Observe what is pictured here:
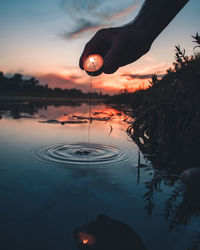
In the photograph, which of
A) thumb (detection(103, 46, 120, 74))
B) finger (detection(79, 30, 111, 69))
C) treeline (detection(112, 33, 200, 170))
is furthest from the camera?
treeline (detection(112, 33, 200, 170))

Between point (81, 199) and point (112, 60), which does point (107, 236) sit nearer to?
point (81, 199)

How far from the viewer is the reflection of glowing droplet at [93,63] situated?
186cm

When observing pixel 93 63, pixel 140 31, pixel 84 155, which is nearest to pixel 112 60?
pixel 140 31

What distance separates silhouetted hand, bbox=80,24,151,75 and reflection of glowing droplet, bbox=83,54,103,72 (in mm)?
136

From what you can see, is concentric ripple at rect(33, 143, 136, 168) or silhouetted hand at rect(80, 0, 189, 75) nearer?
silhouetted hand at rect(80, 0, 189, 75)

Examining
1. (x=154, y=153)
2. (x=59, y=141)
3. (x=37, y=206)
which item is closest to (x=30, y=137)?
(x=59, y=141)

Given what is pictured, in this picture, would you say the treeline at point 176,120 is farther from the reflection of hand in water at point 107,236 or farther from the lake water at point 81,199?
the reflection of hand in water at point 107,236

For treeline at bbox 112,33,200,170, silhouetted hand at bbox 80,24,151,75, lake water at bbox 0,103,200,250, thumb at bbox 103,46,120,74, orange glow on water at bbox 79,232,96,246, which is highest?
silhouetted hand at bbox 80,24,151,75

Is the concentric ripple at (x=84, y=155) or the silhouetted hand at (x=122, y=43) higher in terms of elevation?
the silhouetted hand at (x=122, y=43)

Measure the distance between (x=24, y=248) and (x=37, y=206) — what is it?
Answer: 37cm

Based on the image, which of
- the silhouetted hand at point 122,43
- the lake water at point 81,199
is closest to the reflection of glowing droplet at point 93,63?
the silhouetted hand at point 122,43

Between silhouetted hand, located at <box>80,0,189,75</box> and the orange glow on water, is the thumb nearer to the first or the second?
silhouetted hand, located at <box>80,0,189,75</box>

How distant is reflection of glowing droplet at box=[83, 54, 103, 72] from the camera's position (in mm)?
1859

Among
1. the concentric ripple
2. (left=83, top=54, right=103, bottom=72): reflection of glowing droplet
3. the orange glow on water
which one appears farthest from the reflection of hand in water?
(left=83, top=54, right=103, bottom=72): reflection of glowing droplet
